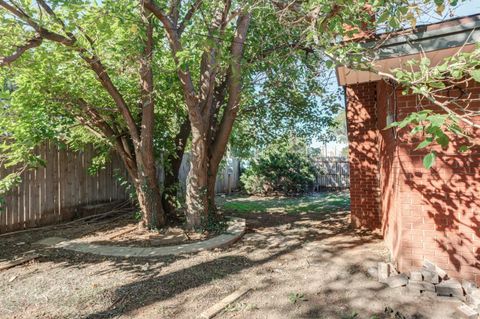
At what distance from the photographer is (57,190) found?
7.02m

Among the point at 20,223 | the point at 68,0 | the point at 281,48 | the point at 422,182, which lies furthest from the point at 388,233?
the point at 20,223

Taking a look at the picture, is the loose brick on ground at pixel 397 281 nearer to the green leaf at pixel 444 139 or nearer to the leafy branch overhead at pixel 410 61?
the leafy branch overhead at pixel 410 61

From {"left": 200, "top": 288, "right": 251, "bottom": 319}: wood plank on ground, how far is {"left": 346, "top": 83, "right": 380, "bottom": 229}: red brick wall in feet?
11.5

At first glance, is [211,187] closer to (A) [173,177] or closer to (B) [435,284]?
(A) [173,177]

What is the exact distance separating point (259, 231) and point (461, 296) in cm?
367

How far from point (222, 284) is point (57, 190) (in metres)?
5.23

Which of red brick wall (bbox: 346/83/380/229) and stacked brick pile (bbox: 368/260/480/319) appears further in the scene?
red brick wall (bbox: 346/83/380/229)

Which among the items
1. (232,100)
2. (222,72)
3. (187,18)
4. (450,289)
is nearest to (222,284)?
(450,289)

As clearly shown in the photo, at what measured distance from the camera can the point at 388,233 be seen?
4820mm

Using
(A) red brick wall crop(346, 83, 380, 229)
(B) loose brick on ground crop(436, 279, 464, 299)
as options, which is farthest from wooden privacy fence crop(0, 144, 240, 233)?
(B) loose brick on ground crop(436, 279, 464, 299)

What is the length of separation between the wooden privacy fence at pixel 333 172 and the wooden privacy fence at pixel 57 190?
10639 mm

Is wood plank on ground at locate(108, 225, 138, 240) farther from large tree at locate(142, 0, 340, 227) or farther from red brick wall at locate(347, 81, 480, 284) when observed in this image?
red brick wall at locate(347, 81, 480, 284)

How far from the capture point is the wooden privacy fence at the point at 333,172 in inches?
636

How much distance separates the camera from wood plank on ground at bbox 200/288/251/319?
297 cm
